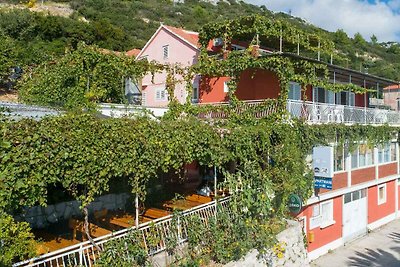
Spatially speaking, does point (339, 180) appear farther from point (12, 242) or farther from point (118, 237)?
point (12, 242)

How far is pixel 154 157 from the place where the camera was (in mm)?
9477

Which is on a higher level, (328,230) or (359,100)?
(359,100)

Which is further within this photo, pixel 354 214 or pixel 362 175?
pixel 362 175

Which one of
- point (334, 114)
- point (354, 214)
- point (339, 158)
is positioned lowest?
point (354, 214)

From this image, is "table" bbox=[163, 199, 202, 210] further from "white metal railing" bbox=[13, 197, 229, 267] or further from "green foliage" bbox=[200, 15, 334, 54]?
"green foliage" bbox=[200, 15, 334, 54]

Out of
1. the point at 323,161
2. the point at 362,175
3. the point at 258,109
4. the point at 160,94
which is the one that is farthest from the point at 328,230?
the point at 160,94

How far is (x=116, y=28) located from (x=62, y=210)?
43.3m

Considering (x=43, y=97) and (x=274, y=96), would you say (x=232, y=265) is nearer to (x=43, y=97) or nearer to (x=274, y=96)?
(x=274, y=96)

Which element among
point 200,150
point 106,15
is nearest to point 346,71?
point 200,150

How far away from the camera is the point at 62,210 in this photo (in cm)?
1277

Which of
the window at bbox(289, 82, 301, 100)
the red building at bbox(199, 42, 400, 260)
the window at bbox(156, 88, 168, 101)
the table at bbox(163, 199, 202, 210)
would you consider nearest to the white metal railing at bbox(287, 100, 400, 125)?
the red building at bbox(199, 42, 400, 260)

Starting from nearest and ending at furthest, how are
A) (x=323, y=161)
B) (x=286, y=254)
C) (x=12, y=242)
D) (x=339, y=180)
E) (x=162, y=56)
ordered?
(x=12, y=242), (x=286, y=254), (x=323, y=161), (x=339, y=180), (x=162, y=56)

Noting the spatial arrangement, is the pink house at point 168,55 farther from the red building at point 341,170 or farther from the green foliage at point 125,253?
the green foliage at point 125,253

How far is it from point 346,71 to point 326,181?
7.48m
